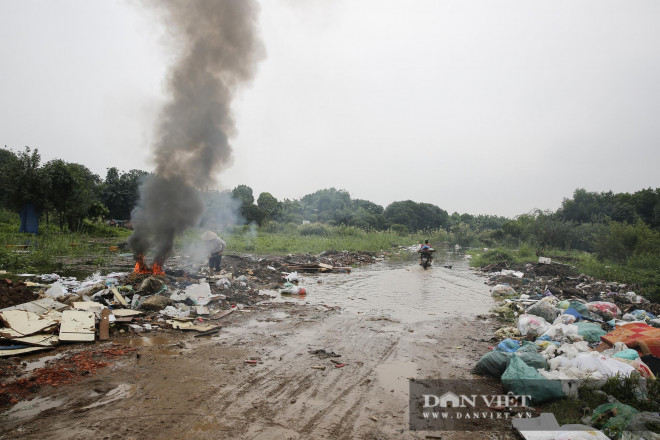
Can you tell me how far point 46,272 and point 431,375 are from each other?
12.2 m

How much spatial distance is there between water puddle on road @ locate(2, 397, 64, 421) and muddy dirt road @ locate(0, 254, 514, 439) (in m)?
0.01

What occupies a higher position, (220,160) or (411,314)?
(220,160)

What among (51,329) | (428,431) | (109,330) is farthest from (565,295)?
(51,329)

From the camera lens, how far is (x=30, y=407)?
11.5 ft

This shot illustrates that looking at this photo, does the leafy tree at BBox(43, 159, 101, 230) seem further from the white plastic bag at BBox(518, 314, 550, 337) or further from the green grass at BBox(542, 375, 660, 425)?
the green grass at BBox(542, 375, 660, 425)

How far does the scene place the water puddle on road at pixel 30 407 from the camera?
333 centimetres

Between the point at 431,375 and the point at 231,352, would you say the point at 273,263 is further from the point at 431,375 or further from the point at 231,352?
the point at 431,375

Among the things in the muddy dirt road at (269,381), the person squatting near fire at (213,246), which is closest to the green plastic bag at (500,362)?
the muddy dirt road at (269,381)

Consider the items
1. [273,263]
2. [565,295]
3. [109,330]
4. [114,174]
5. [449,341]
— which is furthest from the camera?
[114,174]

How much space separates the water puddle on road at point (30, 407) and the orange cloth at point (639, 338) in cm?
743

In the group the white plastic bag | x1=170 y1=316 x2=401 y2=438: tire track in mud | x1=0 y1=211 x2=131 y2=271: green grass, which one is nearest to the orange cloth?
the white plastic bag

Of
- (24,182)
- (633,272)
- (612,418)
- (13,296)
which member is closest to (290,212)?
(24,182)

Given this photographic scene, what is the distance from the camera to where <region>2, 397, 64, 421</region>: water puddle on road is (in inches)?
131

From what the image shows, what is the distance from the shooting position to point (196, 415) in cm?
344
